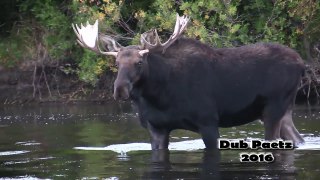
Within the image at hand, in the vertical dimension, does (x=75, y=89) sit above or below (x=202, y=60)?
above

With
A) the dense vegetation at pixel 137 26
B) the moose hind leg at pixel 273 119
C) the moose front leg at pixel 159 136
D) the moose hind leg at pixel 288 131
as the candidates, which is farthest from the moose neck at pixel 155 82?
the dense vegetation at pixel 137 26

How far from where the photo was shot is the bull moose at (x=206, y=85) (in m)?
12.5

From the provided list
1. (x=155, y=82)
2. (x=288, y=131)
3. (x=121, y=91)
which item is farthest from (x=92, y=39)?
(x=288, y=131)

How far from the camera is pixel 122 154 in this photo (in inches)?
497

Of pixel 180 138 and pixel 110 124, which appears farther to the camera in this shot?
pixel 110 124

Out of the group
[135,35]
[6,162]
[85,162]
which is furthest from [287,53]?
[135,35]

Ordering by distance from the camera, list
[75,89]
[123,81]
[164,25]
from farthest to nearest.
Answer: [75,89] < [164,25] < [123,81]

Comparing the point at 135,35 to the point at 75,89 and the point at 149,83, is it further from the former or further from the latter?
the point at 149,83

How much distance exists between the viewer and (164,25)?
20281mm

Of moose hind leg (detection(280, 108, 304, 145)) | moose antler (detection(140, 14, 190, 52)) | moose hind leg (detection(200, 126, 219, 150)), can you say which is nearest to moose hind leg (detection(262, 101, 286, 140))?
moose hind leg (detection(280, 108, 304, 145))

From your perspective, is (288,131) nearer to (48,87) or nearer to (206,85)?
(206,85)

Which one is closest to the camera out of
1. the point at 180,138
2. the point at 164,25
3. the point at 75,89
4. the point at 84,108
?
the point at 180,138

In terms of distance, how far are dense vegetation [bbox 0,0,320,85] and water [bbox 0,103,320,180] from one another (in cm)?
220

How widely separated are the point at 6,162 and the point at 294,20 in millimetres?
10569
